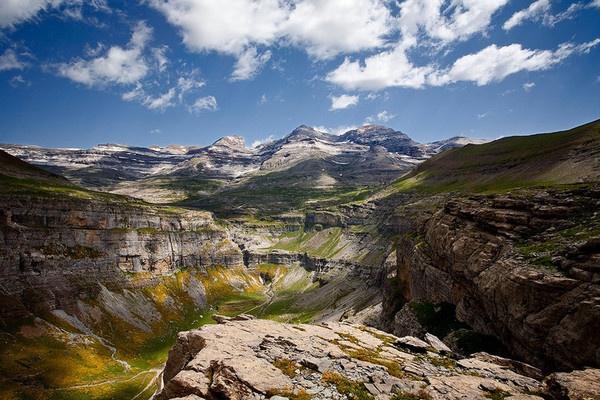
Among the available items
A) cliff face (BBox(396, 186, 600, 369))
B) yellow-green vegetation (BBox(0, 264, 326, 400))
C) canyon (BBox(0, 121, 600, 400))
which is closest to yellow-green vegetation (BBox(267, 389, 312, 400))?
canyon (BBox(0, 121, 600, 400))

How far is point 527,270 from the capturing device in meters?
33.3

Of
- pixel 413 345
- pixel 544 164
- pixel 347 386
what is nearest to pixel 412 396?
pixel 347 386

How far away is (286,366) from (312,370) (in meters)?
1.81

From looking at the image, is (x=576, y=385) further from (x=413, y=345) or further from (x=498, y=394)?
(x=413, y=345)

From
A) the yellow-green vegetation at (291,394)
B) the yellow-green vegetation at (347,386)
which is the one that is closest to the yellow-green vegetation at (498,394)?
the yellow-green vegetation at (347,386)

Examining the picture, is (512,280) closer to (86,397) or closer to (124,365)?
(86,397)

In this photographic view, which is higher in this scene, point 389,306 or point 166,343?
point 389,306

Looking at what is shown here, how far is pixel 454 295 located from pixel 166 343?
11184 centimetres

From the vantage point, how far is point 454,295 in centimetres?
4919

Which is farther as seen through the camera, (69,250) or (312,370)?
(69,250)

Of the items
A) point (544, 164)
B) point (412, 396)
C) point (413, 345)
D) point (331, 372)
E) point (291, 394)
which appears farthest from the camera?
point (544, 164)

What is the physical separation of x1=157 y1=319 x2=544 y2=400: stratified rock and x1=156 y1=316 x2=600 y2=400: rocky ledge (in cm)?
6

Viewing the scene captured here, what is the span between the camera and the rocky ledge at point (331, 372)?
67.0 ft

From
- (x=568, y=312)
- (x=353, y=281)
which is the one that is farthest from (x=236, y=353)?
(x=353, y=281)
